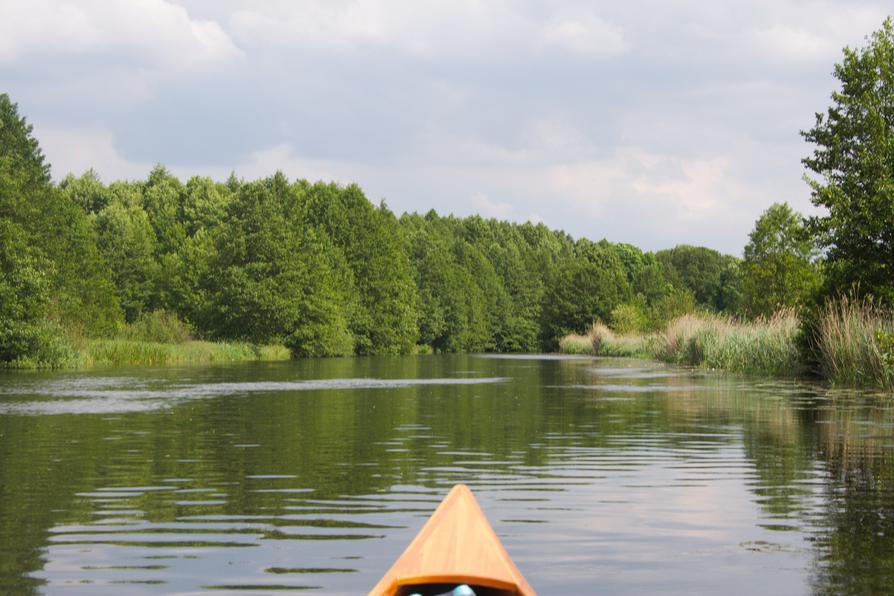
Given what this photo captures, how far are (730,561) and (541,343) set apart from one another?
11022 cm

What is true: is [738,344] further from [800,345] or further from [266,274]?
[266,274]

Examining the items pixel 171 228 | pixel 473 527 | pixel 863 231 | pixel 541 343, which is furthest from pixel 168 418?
pixel 541 343

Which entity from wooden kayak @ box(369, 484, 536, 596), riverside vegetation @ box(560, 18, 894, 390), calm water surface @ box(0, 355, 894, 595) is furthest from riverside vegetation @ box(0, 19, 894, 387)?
wooden kayak @ box(369, 484, 536, 596)

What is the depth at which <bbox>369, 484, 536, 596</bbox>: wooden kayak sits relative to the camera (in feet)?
18.0

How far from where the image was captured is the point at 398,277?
10006 centimetres

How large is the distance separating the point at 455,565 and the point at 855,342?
24.2 m

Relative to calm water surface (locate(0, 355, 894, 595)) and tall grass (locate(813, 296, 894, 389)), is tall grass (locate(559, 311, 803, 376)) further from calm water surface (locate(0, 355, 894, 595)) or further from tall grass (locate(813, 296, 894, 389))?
calm water surface (locate(0, 355, 894, 595))

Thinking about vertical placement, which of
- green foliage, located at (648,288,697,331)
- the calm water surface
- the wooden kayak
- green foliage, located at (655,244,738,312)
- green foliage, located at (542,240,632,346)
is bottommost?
the calm water surface

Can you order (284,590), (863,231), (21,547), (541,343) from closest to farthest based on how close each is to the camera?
(284,590)
(21,547)
(863,231)
(541,343)

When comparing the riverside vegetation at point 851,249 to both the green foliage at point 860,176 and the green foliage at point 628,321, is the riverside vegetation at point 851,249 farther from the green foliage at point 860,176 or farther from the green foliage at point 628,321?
the green foliage at point 628,321

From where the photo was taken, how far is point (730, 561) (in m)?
7.51

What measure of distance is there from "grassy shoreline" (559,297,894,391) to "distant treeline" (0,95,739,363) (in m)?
22.5

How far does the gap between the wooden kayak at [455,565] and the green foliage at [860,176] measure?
2481 cm

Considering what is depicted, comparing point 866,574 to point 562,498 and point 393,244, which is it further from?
point 393,244
